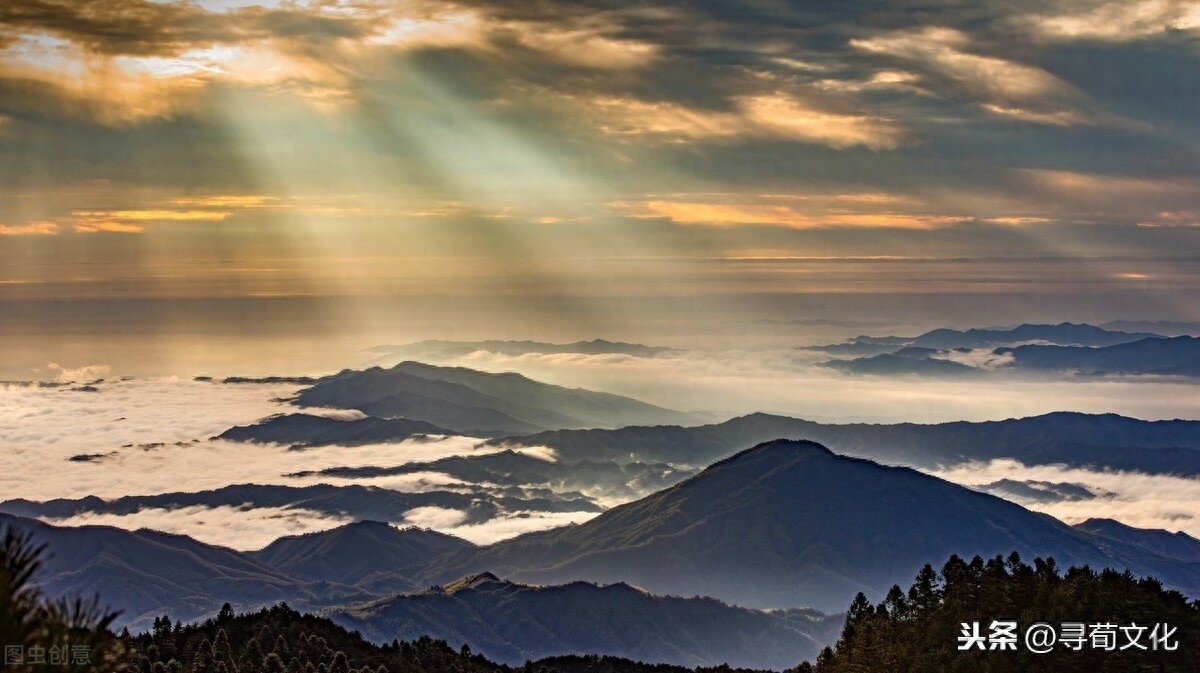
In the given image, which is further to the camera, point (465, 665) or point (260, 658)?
point (465, 665)

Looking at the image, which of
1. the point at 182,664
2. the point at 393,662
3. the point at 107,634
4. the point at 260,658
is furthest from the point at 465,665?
the point at 107,634

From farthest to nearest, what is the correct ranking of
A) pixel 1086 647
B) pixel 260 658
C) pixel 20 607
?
pixel 260 658 → pixel 1086 647 → pixel 20 607

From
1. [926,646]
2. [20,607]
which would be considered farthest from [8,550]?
[926,646]

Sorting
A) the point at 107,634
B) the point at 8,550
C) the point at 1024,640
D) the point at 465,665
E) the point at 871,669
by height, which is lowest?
the point at 465,665

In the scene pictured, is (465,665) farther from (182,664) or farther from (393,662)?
(182,664)

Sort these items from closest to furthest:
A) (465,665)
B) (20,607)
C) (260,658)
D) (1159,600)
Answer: (20,607) < (1159,600) < (260,658) < (465,665)

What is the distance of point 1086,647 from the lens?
343 feet

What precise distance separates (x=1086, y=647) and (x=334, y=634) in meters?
99.5

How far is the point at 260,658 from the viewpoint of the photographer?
14725 centimetres

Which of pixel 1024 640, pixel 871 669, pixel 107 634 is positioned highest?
pixel 107 634

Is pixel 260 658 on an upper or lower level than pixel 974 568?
lower

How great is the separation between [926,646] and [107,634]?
110 m

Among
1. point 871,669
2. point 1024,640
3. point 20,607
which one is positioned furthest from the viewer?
point 871,669

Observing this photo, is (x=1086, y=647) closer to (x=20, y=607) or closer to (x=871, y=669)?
(x=871, y=669)
